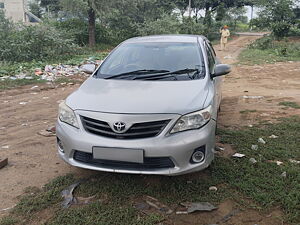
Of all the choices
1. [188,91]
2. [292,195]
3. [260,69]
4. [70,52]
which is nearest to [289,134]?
[292,195]

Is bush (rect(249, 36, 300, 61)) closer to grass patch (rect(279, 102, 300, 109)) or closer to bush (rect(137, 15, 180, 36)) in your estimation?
bush (rect(137, 15, 180, 36))

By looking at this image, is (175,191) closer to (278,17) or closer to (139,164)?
(139,164)

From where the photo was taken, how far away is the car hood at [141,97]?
9.46 ft

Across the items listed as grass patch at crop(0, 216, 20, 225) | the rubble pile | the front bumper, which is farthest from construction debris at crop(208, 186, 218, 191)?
the rubble pile

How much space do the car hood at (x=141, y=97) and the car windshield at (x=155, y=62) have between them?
252mm

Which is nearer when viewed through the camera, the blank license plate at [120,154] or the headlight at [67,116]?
the blank license plate at [120,154]

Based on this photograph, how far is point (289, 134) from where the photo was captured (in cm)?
459

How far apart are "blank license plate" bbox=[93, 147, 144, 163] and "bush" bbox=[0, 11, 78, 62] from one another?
34.9 feet

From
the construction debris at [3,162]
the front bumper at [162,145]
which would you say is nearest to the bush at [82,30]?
the construction debris at [3,162]

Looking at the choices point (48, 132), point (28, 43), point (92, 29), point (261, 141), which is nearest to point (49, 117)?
point (48, 132)

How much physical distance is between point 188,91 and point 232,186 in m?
1.09

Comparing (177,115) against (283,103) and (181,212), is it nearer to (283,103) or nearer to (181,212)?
(181,212)

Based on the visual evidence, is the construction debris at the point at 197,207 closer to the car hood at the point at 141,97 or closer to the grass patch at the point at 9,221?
the car hood at the point at 141,97

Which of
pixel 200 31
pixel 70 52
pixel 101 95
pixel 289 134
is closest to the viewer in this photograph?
pixel 101 95
